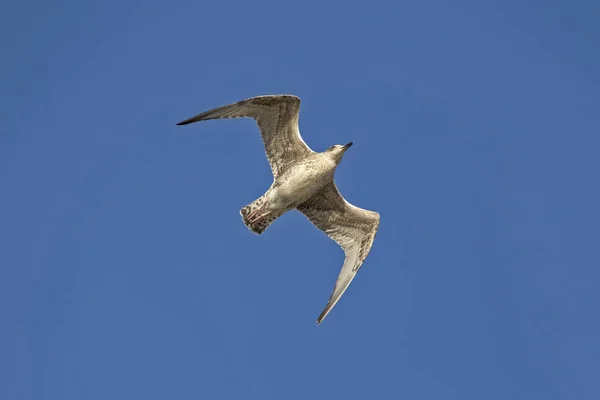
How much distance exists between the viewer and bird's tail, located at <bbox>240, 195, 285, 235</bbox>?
22141 mm

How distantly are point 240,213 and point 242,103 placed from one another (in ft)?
9.38

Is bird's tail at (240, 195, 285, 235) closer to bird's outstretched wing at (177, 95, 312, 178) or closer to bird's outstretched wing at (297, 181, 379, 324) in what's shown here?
bird's outstretched wing at (177, 95, 312, 178)

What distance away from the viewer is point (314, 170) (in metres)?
22.0

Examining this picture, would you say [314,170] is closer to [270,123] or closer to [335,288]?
[270,123]

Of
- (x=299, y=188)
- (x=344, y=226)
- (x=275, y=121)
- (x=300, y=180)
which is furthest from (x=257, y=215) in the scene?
(x=344, y=226)

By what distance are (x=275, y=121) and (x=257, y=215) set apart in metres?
2.35

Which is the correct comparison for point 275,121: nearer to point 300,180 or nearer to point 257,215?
point 300,180

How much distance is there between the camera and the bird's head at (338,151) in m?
22.2

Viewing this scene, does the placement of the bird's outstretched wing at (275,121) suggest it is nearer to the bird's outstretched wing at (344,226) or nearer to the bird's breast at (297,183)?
the bird's breast at (297,183)

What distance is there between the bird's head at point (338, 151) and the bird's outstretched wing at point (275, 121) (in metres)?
0.54

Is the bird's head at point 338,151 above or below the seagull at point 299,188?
above

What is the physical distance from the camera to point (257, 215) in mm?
22172

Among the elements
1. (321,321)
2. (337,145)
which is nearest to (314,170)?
(337,145)

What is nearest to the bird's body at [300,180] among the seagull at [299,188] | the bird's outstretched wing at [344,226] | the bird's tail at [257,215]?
the seagull at [299,188]
